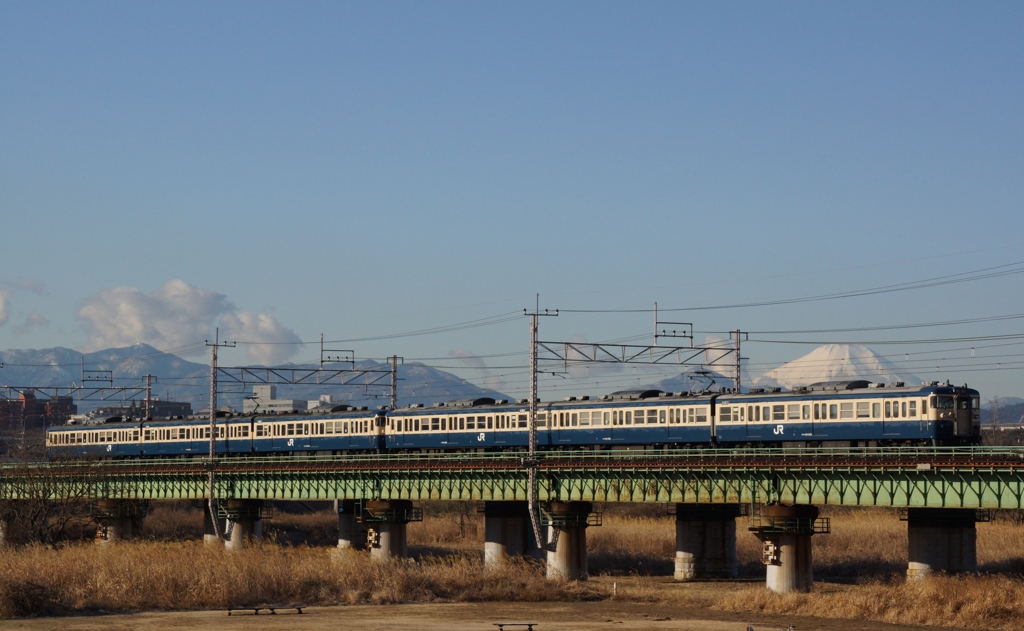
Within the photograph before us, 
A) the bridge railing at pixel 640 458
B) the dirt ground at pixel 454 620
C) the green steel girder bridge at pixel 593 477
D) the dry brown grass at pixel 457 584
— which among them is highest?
the bridge railing at pixel 640 458

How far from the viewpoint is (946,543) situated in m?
62.2

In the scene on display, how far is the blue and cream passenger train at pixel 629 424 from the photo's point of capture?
6266 cm

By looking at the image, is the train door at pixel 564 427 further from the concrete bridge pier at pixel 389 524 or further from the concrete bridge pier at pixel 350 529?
the concrete bridge pier at pixel 350 529

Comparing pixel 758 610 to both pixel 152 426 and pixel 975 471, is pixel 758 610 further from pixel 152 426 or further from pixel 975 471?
pixel 152 426

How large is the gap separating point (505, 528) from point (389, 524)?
27.7 feet

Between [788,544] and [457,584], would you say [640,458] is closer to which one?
[788,544]

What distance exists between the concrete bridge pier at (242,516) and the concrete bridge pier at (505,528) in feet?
72.4

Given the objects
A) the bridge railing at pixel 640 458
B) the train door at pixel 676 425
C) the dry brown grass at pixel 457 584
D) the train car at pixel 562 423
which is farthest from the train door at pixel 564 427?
the dry brown grass at pixel 457 584

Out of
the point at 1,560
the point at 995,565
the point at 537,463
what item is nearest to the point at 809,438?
the point at 537,463

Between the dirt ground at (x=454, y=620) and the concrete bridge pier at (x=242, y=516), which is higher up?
the concrete bridge pier at (x=242, y=516)

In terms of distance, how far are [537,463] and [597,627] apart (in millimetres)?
18874

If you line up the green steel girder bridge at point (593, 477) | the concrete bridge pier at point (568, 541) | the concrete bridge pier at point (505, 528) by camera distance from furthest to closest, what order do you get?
the concrete bridge pier at point (505, 528) → the concrete bridge pier at point (568, 541) → the green steel girder bridge at point (593, 477)

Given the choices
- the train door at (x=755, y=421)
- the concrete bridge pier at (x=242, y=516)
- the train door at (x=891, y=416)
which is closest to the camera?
the train door at (x=891, y=416)

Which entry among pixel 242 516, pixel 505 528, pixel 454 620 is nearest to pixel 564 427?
pixel 505 528
